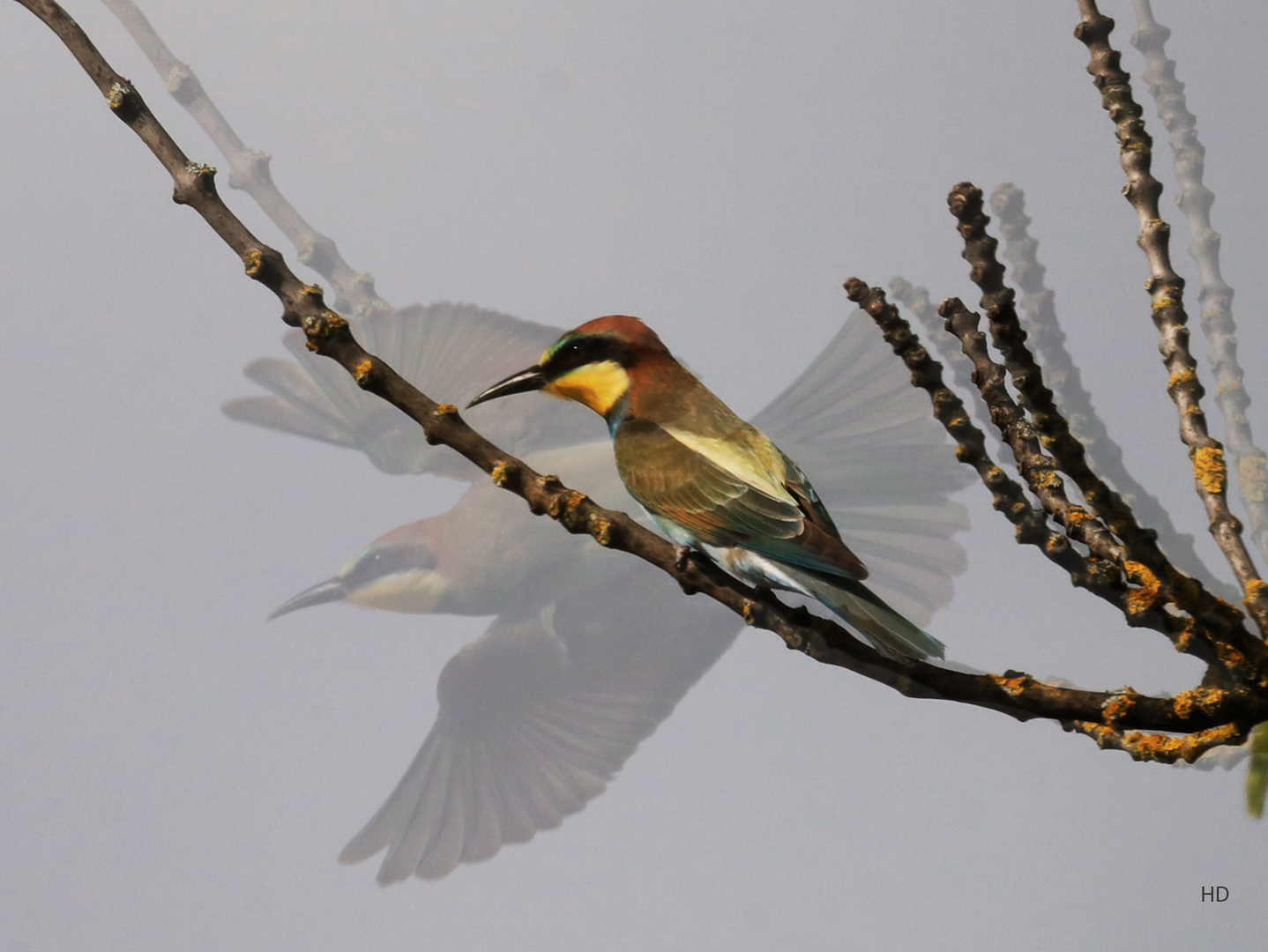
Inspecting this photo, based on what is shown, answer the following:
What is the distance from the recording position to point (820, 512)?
556 millimetres

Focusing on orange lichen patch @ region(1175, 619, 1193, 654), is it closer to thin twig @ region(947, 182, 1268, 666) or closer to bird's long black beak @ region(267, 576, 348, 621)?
thin twig @ region(947, 182, 1268, 666)

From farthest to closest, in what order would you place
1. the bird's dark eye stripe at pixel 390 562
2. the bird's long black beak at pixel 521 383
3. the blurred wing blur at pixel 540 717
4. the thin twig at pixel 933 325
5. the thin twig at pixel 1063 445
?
the bird's dark eye stripe at pixel 390 562 → the blurred wing blur at pixel 540 717 → the thin twig at pixel 933 325 → the bird's long black beak at pixel 521 383 → the thin twig at pixel 1063 445

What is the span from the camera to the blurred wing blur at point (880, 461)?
2592mm

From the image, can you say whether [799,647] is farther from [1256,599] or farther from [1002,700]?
[1256,599]

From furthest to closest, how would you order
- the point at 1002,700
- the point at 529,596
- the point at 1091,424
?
the point at 529,596 → the point at 1091,424 → the point at 1002,700

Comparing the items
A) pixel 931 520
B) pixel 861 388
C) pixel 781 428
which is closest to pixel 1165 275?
pixel 861 388

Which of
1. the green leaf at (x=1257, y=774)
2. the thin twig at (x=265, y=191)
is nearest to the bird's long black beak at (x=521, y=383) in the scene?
the green leaf at (x=1257, y=774)

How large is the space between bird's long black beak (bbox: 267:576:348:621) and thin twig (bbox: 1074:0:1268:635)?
325 centimetres

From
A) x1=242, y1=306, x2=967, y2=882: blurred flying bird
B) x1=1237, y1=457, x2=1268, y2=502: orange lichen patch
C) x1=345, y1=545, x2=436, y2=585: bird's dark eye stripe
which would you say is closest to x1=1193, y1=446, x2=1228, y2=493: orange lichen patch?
x1=1237, y1=457, x2=1268, y2=502: orange lichen patch

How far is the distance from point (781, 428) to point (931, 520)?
55 cm

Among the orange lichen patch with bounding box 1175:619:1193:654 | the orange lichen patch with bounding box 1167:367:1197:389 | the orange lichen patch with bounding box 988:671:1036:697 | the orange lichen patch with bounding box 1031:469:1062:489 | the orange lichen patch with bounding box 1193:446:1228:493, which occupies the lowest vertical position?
the orange lichen patch with bounding box 988:671:1036:697

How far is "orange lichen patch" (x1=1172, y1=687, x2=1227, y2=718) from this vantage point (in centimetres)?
41

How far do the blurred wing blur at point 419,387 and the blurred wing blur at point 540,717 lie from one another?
2.75 ft

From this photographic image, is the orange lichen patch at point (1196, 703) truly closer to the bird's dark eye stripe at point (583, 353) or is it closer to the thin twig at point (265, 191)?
the bird's dark eye stripe at point (583, 353)
